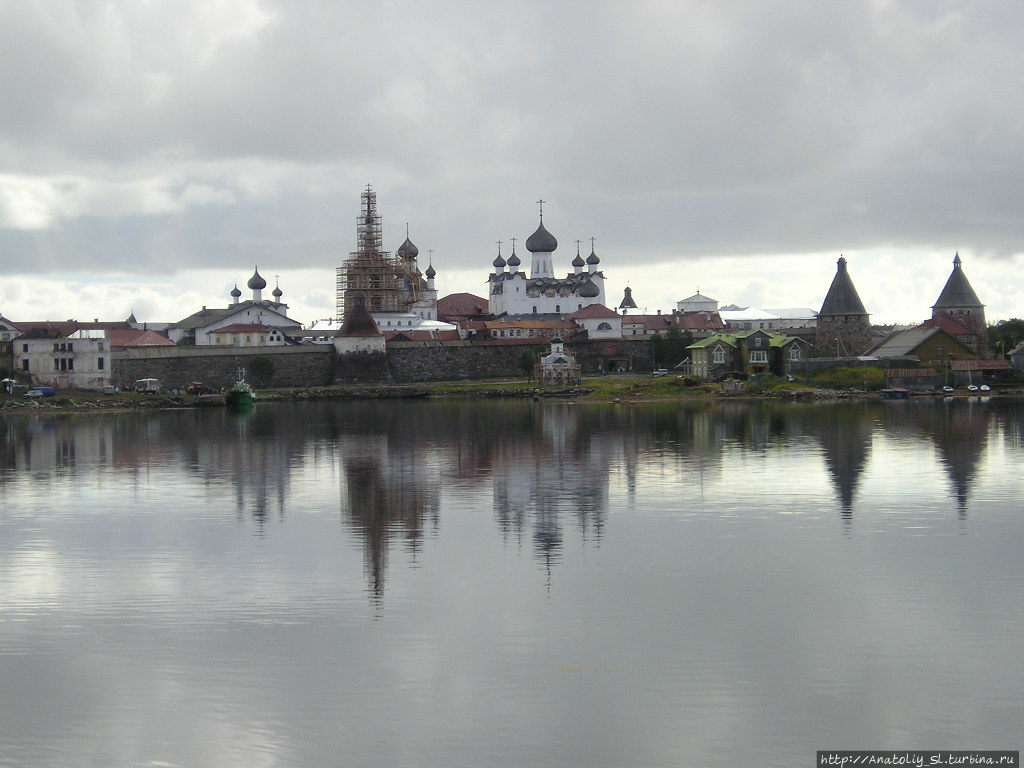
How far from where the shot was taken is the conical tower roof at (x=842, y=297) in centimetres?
8050

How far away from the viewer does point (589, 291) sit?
10894cm

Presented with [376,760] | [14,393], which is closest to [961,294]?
[14,393]

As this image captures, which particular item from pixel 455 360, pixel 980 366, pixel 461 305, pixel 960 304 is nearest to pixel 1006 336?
pixel 960 304

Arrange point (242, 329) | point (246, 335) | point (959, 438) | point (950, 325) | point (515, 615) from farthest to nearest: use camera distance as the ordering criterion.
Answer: point (246, 335) < point (242, 329) < point (950, 325) < point (959, 438) < point (515, 615)

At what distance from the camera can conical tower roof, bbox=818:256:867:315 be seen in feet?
264

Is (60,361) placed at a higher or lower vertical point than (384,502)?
higher

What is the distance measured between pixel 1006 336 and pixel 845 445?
53482mm

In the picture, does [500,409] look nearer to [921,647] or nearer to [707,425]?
[707,425]

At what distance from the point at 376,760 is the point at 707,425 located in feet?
117

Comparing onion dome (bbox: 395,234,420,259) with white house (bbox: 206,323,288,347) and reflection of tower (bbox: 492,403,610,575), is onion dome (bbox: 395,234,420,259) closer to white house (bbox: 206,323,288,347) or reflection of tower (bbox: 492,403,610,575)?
white house (bbox: 206,323,288,347)

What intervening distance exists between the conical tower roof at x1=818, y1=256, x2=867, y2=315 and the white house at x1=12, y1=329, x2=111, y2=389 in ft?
142

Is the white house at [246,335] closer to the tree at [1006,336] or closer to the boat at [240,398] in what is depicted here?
the boat at [240,398]

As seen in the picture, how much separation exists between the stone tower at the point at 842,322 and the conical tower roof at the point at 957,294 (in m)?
5.88

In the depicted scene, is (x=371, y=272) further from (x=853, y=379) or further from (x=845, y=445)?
(x=845, y=445)
